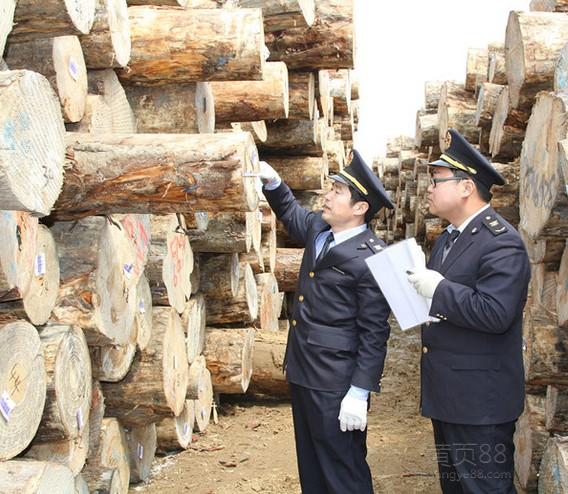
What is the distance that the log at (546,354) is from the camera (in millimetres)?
3918

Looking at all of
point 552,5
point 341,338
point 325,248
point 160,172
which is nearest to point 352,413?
point 341,338

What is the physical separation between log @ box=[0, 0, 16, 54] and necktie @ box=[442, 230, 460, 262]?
2.05 metres

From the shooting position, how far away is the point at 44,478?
253 centimetres

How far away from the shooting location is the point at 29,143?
2244mm

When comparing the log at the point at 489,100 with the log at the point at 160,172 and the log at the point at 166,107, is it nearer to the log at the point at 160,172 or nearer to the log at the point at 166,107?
the log at the point at 166,107

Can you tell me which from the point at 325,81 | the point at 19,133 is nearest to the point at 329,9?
the point at 325,81

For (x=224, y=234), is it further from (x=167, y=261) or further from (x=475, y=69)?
(x=475, y=69)

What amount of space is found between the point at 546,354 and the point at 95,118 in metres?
A: 2.49

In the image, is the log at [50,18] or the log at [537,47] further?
the log at [537,47]

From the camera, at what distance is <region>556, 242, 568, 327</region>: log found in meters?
3.78

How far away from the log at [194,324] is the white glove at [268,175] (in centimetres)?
141

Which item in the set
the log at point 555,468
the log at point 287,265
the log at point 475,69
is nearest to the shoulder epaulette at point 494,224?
the log at point 555,468

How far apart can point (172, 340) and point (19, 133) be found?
2.53 m

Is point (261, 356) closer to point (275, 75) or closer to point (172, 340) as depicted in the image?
point (172, 340)
